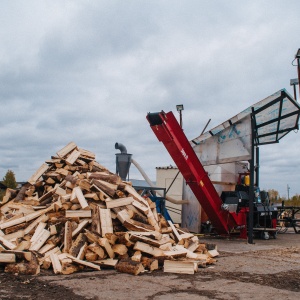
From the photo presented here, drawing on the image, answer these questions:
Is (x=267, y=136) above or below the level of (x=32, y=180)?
above

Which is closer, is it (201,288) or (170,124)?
(201,288)

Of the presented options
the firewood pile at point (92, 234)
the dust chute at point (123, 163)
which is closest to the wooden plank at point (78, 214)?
the firewood pile at point (92, 234)

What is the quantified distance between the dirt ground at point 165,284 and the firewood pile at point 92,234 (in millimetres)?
249

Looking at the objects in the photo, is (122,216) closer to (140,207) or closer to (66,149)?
(140,207)

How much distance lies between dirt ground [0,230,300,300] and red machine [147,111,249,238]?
180 inches

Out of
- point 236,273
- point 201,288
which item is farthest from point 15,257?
point 236,273

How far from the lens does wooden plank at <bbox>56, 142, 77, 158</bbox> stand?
12211mm

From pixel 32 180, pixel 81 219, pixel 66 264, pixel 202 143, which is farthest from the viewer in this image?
pixel 202 143

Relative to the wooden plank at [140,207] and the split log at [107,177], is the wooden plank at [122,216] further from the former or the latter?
the split log at [107,177]

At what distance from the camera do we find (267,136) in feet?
52.7

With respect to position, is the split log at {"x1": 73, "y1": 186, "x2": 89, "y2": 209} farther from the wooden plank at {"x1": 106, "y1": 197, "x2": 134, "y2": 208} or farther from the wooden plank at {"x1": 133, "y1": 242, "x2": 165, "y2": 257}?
the wooden plank at {"x1": 133, "y1": 242, "x2": 165, "y2": 257}

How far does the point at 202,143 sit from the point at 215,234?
10.9 feet

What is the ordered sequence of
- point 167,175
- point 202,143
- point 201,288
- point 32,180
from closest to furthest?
point 201,288
point 32,180
point 202,143
point 167,175

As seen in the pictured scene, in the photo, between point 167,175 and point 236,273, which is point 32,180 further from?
point 167,175
